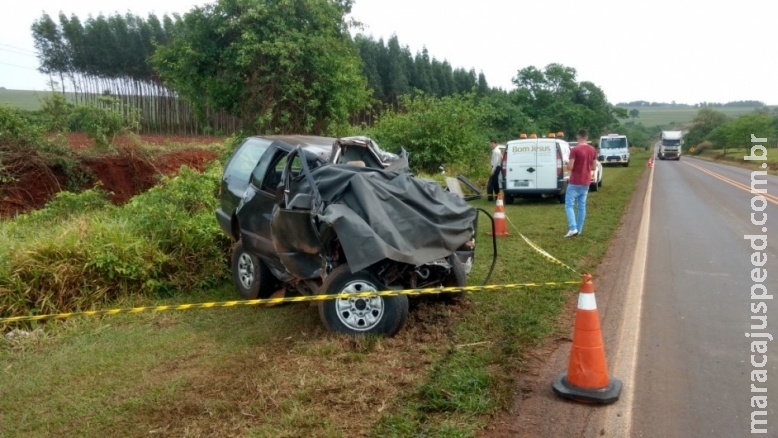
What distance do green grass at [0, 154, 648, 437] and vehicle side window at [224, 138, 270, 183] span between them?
1.78 meters

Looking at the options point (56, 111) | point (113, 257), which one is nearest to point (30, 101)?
point (56, 111)

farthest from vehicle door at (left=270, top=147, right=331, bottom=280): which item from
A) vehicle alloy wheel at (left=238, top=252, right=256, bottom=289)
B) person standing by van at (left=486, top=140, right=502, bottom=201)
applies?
person standing by van at (left=486, top=140, right=502, bottom=201)

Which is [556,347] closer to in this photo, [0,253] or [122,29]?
[0,253]

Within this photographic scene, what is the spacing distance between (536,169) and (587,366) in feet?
41.0

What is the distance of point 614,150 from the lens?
136 feet

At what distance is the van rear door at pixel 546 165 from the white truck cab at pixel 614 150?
26.9 metres

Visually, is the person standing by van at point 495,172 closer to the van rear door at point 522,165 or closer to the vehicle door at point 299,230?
the van rear door at point 522,165

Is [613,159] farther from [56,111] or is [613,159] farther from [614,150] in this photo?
[56,111]

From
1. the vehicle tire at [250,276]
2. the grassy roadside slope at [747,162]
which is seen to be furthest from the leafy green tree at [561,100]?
the vehicle tire at [250,276]

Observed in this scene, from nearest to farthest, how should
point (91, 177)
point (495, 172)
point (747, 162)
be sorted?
point (495, 172)
point (91, 177)
point (747, 162)

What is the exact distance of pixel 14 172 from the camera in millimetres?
16766

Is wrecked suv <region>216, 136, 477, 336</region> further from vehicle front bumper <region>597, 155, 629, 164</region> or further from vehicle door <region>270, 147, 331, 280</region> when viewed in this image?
vehicle front bumper <region>597, 155, 629, 164</region>

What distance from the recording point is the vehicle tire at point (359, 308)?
17.6 ft

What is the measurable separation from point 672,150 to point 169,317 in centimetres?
5531
